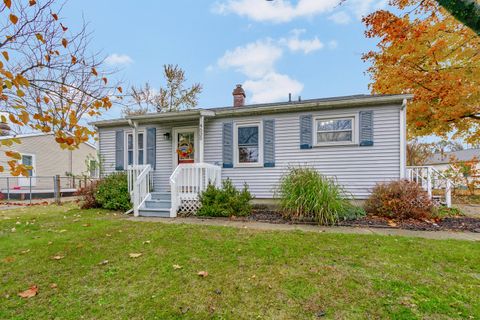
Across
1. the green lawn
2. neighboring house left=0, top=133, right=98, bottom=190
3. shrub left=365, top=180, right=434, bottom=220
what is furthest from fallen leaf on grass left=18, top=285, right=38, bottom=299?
neighboring house left=0, top=133, right=98, bottom=190

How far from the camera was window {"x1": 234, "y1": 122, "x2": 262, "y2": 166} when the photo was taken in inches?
314

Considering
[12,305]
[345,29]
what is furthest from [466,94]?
[12,305]

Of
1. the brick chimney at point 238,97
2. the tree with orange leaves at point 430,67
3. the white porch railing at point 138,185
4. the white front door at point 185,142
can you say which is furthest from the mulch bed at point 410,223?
the tree with orange leaves at point 430,67

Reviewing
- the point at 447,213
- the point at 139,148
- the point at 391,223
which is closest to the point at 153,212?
the point at 139,148

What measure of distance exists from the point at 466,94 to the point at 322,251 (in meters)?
10.7

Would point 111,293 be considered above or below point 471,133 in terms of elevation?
below

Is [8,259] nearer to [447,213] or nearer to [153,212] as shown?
[153,212]

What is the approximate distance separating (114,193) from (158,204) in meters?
1.63

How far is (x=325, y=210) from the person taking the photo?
5.60 m

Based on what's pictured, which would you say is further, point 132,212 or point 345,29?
point 345,29

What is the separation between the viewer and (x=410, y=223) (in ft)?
18.2

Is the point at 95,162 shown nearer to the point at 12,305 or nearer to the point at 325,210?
the point at 12,305

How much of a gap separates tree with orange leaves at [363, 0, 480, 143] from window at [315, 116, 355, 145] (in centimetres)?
440

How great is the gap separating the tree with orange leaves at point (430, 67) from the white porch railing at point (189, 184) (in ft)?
26.5
